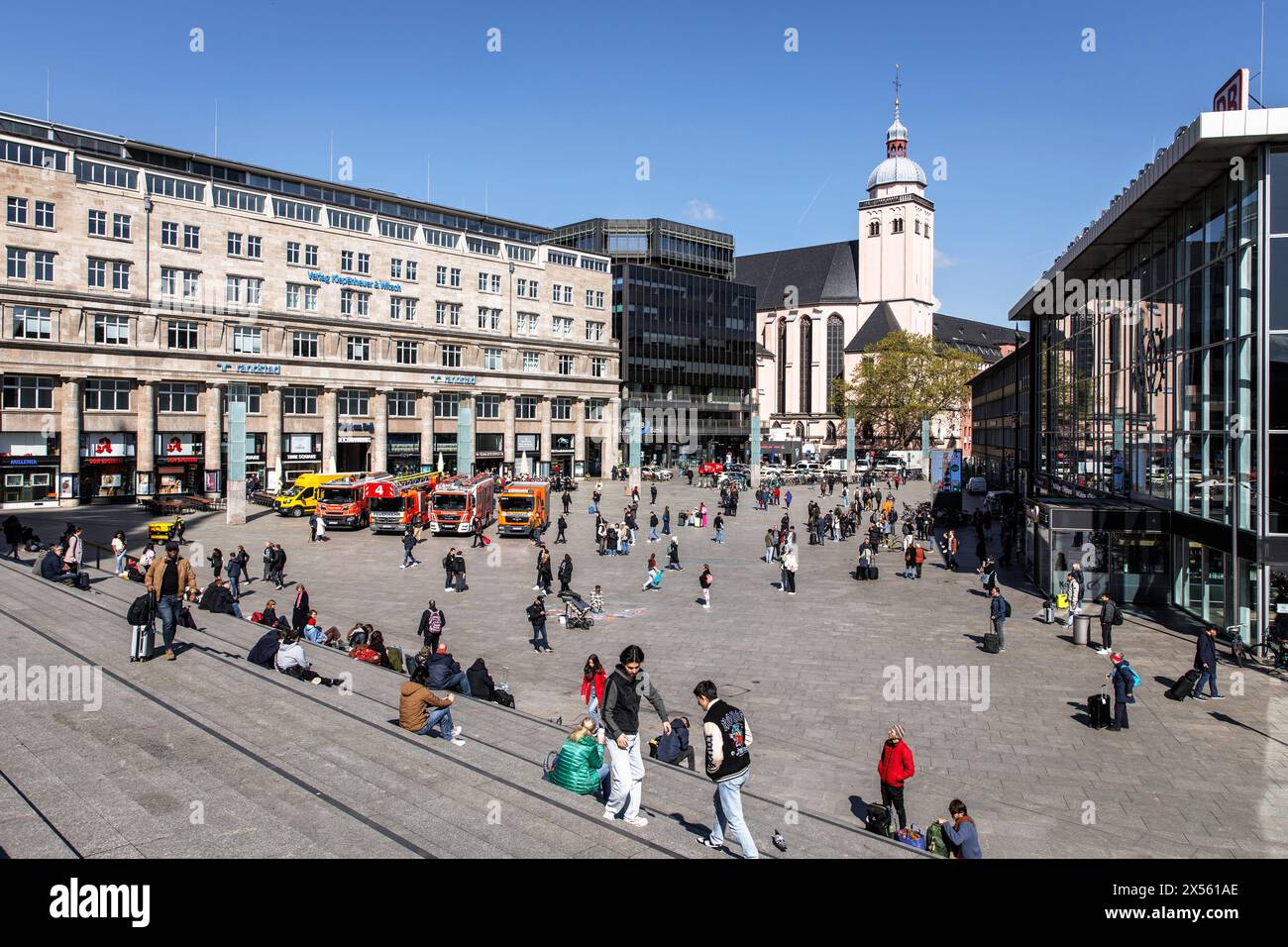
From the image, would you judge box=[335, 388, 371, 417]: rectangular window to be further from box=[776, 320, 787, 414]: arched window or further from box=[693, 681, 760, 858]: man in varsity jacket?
box=[776, 320, 787, 414]: arched window

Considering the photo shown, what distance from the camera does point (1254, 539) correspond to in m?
21.7

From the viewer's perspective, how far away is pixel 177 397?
195 ft

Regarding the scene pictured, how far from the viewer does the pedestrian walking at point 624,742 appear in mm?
9836

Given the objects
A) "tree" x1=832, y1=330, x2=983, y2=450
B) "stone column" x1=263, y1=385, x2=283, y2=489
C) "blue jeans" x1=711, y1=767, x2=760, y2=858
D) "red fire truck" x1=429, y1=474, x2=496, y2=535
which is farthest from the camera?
"tree" x1=832, y1=330, x2=983, y2=450

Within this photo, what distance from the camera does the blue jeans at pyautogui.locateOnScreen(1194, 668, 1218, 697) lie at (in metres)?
17.8

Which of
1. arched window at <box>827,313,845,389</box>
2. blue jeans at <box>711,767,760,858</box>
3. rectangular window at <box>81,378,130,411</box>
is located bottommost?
blue jeans at <box>711,767,760,858</box>

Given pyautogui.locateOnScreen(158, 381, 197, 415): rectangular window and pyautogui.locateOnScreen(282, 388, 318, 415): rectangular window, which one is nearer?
pyautogui.locateOnScreen(158, 381, 197, 415): rectangular window

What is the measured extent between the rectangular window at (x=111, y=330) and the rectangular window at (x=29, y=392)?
3793 millimetres

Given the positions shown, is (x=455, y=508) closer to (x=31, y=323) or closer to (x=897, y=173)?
(x=31, y=323)

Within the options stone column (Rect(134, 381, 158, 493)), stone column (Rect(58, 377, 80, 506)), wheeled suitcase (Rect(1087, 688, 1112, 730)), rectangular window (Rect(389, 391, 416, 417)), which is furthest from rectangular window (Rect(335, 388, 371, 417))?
wheeled suitcase (Rect(1087, 688, 1112, 730))

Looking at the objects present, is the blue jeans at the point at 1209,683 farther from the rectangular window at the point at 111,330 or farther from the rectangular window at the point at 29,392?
the rectangular window at the point at 111,330

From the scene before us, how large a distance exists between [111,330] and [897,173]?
388 feet

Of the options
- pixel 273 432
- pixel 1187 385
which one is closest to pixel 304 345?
pixel 273 432

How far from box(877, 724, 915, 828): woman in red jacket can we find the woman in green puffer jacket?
11.4ft
